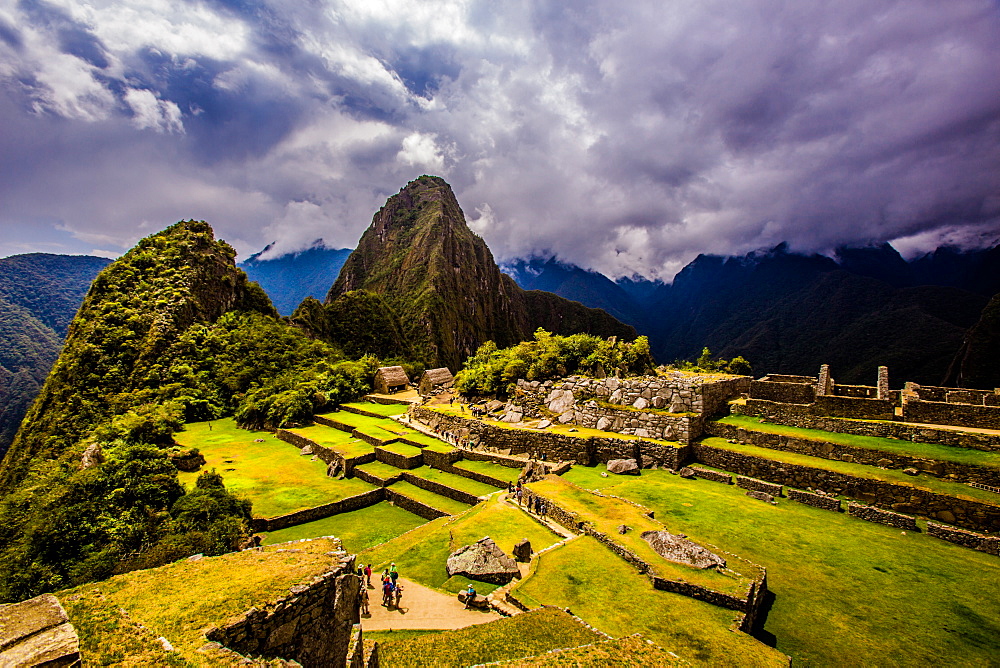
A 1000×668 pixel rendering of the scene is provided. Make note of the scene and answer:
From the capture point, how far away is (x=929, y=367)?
166ft

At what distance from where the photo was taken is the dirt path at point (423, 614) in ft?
27.6

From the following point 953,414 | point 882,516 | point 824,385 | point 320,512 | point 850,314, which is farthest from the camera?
point 850,314

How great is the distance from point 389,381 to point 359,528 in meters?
25.9

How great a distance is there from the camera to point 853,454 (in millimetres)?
14398

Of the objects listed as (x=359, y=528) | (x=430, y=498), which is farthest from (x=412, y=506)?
(x=359, y=528)

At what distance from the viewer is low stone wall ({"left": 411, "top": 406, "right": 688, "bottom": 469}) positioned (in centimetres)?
1744

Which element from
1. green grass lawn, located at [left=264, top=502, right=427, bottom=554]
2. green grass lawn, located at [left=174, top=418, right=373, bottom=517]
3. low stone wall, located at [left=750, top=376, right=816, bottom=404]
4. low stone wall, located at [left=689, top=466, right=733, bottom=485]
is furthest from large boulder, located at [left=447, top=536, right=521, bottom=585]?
low stone wall, located at [left=750, top=376, right=816, bottom=404]

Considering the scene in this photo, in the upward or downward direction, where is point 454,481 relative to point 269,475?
upward

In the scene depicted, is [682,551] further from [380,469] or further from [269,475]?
[269,475]

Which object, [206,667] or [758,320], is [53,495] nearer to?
[206,667]

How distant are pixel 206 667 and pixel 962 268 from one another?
411 feet

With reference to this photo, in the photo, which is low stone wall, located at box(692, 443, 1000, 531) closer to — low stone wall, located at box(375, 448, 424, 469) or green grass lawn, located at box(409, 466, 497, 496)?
green grass lawn, located at box(409, 466, 497, 496)

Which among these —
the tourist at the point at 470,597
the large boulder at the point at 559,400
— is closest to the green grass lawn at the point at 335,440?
the large boulder at the point at 559,400

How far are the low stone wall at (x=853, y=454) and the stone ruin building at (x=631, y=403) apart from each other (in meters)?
1.53
